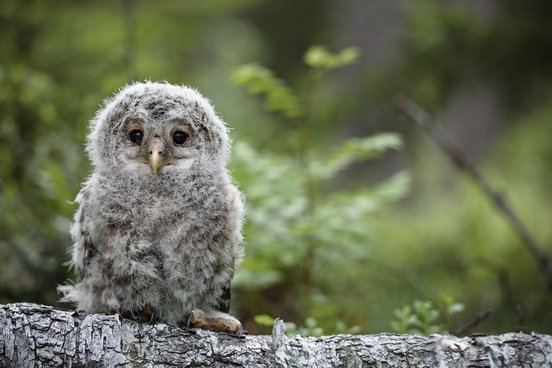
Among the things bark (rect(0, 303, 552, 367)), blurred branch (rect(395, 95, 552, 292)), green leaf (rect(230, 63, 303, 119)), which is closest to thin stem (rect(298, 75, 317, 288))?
green leaf (rect(230, 63, 303, 119))

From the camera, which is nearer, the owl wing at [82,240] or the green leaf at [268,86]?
the owl wing at [82,240]

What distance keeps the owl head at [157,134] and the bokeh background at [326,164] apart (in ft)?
3.31

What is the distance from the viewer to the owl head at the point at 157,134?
12.5 ft

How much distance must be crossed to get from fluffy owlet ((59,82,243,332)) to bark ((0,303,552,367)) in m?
0.18

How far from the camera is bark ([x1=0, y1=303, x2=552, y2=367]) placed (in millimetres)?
3250

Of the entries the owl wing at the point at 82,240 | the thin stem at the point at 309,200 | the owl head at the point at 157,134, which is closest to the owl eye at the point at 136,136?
the owl head at the point at 157,134

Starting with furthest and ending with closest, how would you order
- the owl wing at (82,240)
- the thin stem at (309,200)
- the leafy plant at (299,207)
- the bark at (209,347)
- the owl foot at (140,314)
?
the thin stem at (309,200) < the leafy plant at (299,207) < the owl wing at (82,240) < the owl foot at (140,314) < the bark at (209,347)

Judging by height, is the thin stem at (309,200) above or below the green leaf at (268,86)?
below

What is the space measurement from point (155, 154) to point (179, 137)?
22 centimetres

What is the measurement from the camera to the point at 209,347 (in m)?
3.43

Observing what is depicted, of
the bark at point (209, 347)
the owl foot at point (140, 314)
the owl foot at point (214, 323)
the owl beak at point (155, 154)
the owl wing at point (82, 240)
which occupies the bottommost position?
the bark at point (209, 347)

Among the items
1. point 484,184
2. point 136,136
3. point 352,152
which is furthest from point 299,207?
point 136,136

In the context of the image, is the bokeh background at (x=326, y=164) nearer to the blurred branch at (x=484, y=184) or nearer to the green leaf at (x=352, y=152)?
the green leaf at (x=352, y=152)

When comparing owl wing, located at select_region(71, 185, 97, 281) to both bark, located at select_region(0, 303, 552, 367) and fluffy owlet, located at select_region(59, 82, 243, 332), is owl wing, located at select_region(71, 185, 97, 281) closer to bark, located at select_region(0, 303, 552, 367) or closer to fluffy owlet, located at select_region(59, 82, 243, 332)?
fluffy owlet, located at select_region(59, 82, 243, 332)
